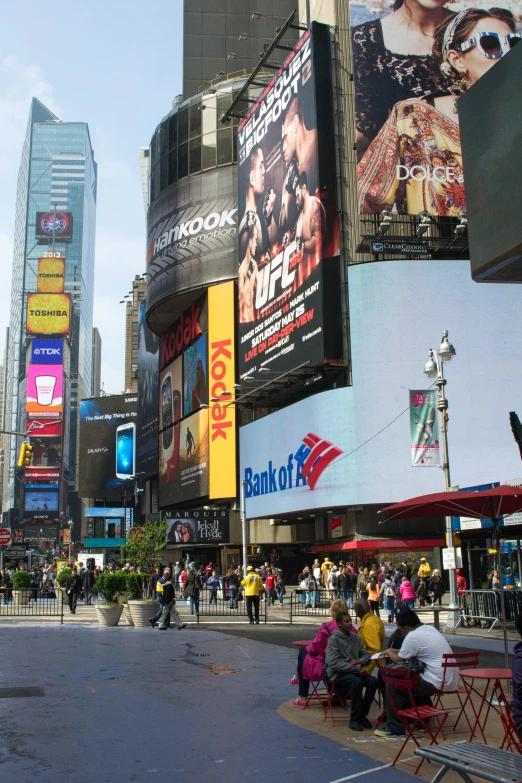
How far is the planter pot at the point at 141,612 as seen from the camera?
24.9 m

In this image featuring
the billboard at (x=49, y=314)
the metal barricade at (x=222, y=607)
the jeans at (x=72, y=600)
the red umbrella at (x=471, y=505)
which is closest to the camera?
the red umbrella at (x=471, y=505)

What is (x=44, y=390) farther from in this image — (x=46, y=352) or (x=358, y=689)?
(x=358, y=689)

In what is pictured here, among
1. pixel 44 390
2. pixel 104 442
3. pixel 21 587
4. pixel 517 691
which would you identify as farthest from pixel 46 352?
pixel 517 691

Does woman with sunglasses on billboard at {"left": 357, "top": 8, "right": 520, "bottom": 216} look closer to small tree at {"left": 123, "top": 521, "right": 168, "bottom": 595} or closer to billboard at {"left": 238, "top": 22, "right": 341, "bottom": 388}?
billboard at {"left": 238, "top": 22, "right": 341, "bottom": 388}

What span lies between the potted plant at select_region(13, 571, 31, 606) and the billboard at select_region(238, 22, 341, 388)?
17949 mm

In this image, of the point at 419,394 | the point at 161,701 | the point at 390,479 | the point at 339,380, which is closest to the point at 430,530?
the point at 390,479

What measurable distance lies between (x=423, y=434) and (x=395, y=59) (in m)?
26.8

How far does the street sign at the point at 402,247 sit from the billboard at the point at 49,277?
487 ft

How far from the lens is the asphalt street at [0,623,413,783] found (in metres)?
7.69

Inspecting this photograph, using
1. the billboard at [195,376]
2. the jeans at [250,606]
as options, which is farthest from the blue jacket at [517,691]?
the billboard at [195,376]

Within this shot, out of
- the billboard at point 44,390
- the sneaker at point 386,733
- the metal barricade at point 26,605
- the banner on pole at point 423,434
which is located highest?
the billboard at point 44,390

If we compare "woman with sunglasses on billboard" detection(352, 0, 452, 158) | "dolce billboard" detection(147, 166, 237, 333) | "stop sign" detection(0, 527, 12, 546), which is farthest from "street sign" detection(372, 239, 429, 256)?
"stop sign" detection(0, 527, 12, 546)

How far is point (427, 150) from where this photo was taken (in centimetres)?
4294

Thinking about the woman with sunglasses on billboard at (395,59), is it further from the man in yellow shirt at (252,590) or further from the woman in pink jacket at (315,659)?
the woman in pink jacket at (315,659)
